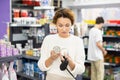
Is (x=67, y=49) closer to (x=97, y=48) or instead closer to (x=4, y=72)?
(x=4, y=72)

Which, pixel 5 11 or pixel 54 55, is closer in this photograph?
Answer: pixel 54 55

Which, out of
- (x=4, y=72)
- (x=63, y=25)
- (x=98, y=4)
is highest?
(x=98, y=4)

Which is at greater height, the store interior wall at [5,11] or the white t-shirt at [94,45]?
the store interior wall at [5,11]

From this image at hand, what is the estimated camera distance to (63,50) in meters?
2.18

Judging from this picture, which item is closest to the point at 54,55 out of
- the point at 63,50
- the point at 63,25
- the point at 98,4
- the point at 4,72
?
the point at 63,50

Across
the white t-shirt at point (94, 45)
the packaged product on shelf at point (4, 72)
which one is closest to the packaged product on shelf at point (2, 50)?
the packaged product on shelf at point (4, 72)

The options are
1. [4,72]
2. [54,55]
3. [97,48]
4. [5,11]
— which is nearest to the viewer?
[54,55]

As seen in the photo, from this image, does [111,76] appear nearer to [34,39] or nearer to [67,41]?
[34,39]

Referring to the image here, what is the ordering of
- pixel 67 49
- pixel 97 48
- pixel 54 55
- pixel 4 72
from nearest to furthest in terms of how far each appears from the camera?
pixel 54 55, pixel 67 49, pixel 4 72, pixel 97 48

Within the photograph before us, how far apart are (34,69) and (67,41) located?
9.21 feet

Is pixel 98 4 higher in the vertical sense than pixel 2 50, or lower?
higher

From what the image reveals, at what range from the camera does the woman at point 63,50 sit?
86.0 inches

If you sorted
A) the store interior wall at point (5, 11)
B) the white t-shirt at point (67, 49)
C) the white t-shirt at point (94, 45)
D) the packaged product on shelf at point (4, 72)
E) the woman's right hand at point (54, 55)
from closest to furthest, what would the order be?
the woman's right hand at point (54, 55)
the white t-shirt at point (67, 49)
the packaged product on shelf at point (4, 72)
the white t-shirt at point (94, 45)
the store interior wall at point (5, 11)

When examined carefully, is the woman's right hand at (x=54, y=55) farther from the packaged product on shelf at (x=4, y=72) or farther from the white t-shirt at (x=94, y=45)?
the white t-shirt at (x=94, y=45)
